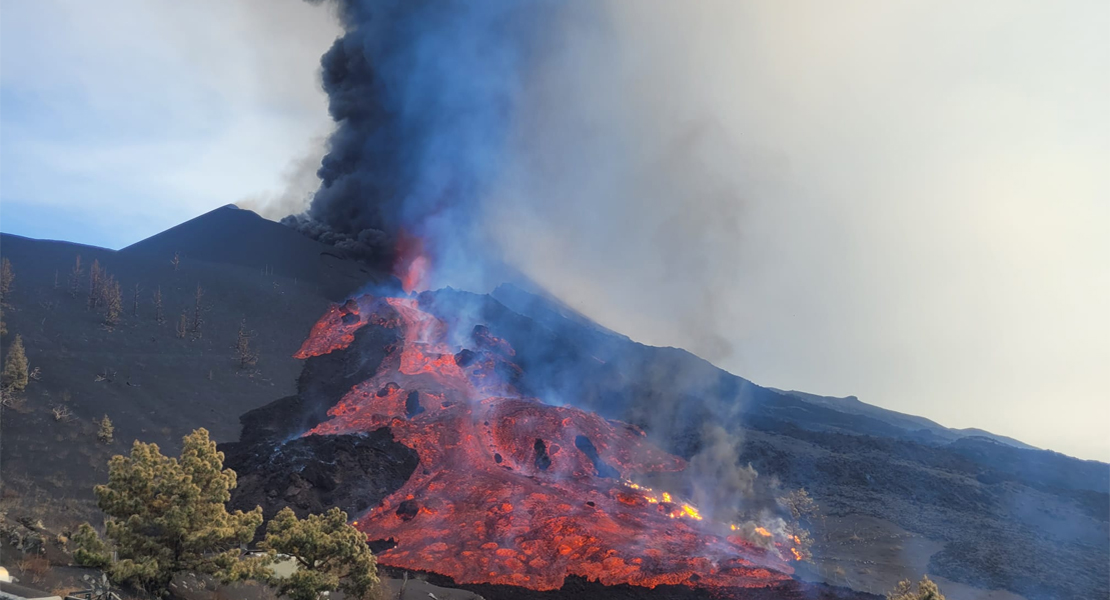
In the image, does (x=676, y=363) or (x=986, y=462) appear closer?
(x=986, y=462)

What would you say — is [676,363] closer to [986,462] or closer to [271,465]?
[986,462]

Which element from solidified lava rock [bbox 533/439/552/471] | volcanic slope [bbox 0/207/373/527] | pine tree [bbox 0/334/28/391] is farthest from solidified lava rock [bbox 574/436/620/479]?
pine tree [bbox 0/334/28/391]

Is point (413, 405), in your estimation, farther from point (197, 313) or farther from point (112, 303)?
point (112, 303)

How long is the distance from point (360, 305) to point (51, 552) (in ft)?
165

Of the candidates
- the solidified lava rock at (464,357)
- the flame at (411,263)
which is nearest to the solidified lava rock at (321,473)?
the solidified lava rock at (464,357)

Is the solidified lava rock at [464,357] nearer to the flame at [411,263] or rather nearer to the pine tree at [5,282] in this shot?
the flame at [411,263]

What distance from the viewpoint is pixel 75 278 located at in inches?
2083

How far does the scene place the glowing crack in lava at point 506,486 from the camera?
30.5 metres

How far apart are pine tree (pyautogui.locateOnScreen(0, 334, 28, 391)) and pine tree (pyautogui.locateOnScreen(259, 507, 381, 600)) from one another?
1071 inches

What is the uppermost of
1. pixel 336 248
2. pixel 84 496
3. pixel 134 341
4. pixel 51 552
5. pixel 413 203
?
pixel 413 203

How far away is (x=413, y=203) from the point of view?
3233 inches

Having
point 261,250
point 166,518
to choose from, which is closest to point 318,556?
point 166,518

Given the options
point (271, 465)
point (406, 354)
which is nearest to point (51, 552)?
point (271, 465)

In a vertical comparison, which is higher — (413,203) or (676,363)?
(413,203)
